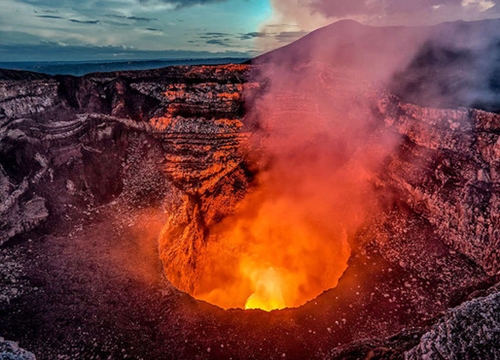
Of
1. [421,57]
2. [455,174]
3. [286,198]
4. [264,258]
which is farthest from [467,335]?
[421,57]

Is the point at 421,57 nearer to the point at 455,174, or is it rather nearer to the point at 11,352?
the point at 455,174

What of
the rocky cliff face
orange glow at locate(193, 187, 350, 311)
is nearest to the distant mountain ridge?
the rocky cliff face

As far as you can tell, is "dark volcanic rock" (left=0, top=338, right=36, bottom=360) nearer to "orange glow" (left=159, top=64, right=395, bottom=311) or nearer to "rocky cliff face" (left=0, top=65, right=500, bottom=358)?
"rocky cliff face" (left=0, top=65, right=500, bottom=358)

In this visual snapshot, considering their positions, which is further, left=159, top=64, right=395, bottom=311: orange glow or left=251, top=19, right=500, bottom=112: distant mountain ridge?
left=159, top=64, right=395, bottom=311: orange glow

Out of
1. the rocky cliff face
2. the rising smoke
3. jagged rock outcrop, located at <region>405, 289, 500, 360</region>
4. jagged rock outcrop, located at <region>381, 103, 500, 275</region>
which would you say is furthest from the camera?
the rising smoke

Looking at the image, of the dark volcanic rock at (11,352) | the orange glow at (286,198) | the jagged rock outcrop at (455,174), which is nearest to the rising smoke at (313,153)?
the orange glow at (286,198)

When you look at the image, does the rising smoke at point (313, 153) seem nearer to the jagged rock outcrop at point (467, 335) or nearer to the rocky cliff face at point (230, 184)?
the rocky cliff face at point (230, 184)

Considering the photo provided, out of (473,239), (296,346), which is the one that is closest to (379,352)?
(296,346)

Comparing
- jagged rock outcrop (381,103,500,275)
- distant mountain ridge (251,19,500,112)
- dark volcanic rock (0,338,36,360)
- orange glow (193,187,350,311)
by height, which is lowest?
orange glow (193,187,350,311)

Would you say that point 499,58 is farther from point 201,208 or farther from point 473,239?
point 201,208
